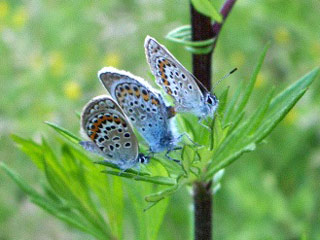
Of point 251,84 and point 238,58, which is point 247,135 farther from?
point 238,58

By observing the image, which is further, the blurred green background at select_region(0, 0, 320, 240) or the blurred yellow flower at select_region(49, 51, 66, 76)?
the blurred yellow flower at select_region(49, 51, 66, 76)

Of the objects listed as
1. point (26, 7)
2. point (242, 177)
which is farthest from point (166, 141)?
point (26, 7)

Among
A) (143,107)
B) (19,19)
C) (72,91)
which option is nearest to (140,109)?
(143,107)

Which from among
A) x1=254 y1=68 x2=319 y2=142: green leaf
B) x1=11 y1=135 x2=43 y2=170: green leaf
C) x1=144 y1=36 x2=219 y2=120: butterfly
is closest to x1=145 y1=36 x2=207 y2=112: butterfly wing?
x1=144 y1=36 x2=219 y2=120: butterfly

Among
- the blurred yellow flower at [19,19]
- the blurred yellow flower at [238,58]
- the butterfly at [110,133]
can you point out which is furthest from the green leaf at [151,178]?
the blurred yellow flower at [19,19]

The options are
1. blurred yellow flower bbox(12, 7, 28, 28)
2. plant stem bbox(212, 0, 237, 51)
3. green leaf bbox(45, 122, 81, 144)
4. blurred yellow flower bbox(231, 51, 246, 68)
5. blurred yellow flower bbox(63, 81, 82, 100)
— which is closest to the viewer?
green leaf bbox(45, 122, 81, 144)

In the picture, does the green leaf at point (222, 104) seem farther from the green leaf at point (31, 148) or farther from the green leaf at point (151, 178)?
the green leaf at point (31, 148)

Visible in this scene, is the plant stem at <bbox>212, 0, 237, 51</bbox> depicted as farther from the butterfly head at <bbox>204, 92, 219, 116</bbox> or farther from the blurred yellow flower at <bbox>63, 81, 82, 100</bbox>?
the blurred yellow flower at <bbox>63, 81, 82, 100</bbox>
